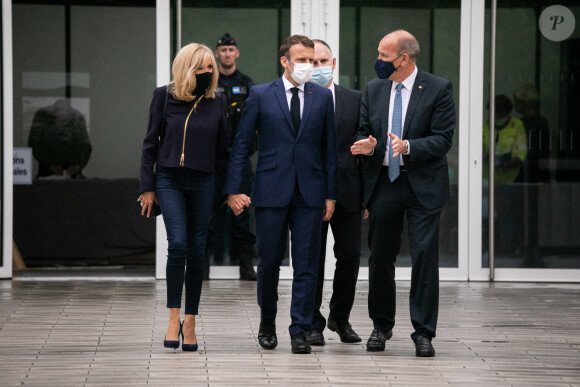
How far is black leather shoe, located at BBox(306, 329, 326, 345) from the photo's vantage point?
21.1ft

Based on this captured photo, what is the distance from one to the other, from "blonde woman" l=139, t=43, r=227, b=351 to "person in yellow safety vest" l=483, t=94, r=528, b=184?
4.56 m

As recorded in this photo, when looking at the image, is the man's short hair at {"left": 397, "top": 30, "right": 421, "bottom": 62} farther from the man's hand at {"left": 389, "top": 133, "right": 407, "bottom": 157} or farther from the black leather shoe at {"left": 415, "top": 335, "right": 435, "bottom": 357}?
the black leather shoe at {"left": 415, "top": 335, "right": 435, "bottom": 357}

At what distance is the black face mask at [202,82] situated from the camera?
6.18 meters

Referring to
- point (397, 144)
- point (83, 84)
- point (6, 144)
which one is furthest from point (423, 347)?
point (83, 84)

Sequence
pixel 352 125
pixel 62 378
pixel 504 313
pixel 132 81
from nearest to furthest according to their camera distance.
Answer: pixel 62 378
pixel 352 125
pixel 504 313
pixel 132 81

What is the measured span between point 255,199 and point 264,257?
353 mm

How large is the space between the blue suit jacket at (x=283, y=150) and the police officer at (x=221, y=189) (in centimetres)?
356

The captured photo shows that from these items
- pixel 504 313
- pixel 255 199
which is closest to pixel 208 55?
pixel 255 199

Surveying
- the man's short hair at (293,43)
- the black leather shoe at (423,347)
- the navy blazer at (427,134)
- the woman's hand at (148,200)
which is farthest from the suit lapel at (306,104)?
the black leather shoe at (423,347)

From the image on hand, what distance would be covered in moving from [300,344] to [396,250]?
33.5 inches

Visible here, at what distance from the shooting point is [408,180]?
245 inches

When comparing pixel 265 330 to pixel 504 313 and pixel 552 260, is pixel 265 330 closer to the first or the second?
pixel 504 313

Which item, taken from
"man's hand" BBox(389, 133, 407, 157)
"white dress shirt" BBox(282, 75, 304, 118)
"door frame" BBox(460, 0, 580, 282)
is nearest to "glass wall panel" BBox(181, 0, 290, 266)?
"door frame" BBox(460, 0, 580, 282)

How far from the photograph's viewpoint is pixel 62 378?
5383 millimetres
